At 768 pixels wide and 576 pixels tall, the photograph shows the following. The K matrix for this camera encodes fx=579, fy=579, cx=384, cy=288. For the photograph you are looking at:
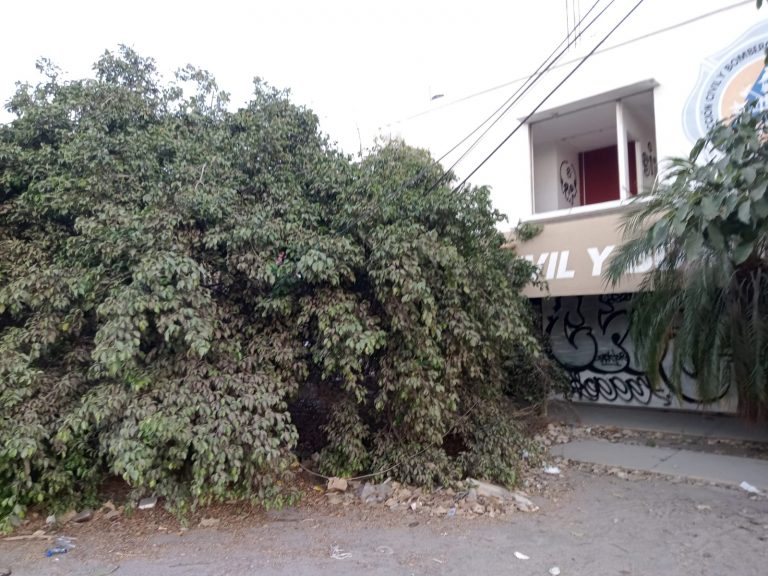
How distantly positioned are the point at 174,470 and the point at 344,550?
1.68 metres

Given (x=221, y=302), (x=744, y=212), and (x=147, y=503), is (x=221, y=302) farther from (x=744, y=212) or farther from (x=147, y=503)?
(x=744, y=212)

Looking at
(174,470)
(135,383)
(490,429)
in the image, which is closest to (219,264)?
(135,383)

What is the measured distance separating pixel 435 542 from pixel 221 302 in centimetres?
303

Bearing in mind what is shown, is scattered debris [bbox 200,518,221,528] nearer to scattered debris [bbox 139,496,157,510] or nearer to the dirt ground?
the dirt ground

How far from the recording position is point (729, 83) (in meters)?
7.70

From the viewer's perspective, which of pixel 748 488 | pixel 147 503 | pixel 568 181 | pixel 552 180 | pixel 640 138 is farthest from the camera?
pixel 568 181

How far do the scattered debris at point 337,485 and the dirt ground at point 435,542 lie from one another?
223mm

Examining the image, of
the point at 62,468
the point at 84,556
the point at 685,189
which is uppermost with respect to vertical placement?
the point at 685,189

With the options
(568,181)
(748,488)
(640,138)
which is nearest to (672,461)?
(748,488)

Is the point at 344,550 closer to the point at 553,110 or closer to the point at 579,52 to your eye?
the point at 553,110

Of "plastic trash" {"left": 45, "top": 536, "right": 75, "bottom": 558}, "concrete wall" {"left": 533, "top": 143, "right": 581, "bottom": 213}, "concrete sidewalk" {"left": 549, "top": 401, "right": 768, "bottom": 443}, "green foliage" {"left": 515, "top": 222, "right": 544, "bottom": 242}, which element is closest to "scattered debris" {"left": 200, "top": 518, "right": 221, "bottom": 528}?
"plastic trash" {"left": 45, "top": 536, "right": 75, "bottom": 558}

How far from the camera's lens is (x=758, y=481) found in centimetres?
632

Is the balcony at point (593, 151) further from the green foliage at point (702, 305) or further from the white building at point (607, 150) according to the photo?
the green foliage at point (702, 305)

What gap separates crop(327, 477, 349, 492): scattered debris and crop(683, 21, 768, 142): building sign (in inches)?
257
